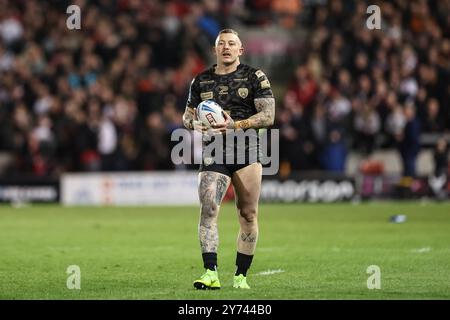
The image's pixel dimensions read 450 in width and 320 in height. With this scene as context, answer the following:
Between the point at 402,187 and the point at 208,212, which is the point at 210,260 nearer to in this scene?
the point at 208,212

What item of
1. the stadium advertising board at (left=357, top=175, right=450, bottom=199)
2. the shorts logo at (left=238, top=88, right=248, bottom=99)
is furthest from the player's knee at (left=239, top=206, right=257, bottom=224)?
the stadium advertising board at (left=357, top=175, right=450, bottom=199)

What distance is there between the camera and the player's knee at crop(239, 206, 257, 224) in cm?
1089

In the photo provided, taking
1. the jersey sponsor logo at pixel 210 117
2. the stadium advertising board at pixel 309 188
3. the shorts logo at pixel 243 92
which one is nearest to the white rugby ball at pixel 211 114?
the jersey sponsor logo at pixel 210 117

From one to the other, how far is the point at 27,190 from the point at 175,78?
489 centimetres

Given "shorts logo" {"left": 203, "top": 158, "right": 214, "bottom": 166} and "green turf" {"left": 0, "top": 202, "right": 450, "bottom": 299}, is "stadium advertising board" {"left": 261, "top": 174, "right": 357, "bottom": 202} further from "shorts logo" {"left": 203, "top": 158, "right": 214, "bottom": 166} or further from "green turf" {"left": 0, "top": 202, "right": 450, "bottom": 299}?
"shorts logo" {"left": 203, "top": 158, "right": 214, "bottom": 166}

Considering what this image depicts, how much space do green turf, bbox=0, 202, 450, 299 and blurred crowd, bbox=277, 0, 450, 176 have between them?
2.64 metres

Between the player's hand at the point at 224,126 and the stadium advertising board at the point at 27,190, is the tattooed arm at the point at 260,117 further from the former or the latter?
the stadium advertising board at the point at 27,190

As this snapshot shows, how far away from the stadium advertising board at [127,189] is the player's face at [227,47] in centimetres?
1482

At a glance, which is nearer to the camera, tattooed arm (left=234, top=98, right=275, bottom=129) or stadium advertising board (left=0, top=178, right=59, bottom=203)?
tattooed arm (left=234, top=98, right=275, bottom=129)

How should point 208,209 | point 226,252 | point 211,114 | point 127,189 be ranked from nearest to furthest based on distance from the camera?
point 211,114
point 208,209
point 226,252
point 127,189

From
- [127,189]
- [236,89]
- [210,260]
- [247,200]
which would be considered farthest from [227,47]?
[127,189]

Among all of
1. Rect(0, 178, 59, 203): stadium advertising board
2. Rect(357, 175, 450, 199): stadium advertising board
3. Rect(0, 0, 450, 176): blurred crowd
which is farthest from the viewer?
Rect(0, 0, 450, 176): blurred crowd

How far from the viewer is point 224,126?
34.9ft
